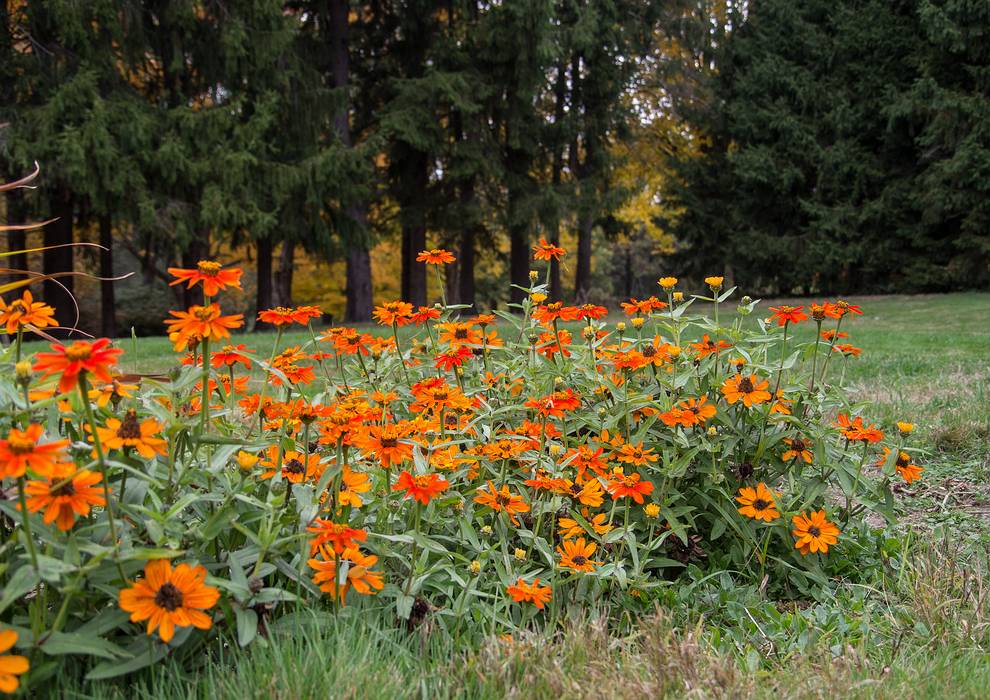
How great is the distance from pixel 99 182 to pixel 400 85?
464 cm

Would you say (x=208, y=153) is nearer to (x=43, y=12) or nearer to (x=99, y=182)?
(x=99, y=182)

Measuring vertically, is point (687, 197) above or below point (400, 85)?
below

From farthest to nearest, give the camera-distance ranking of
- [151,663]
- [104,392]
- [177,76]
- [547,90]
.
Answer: [547,90]
[177,76]
[104,392]
[151,663]

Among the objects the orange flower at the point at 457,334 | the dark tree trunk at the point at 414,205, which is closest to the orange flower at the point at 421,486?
the orange flower at the point at 457,334

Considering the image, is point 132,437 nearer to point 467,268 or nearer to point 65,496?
point 65,496

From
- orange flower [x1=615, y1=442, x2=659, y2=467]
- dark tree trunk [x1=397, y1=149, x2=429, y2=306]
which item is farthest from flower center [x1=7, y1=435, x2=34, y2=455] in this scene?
dark tree trunk [x1=397, y1=149, x2=429, y2=306]

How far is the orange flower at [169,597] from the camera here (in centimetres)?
127

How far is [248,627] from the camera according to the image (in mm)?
1396

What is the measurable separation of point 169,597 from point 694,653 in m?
0.98

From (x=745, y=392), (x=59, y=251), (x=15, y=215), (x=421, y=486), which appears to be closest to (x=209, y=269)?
(x=421, y=486)

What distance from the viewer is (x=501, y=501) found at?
196cm

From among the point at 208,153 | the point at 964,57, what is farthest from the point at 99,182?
the point at 964,57

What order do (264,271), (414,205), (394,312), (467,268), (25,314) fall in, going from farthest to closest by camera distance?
(467,268), (414,205), (264,271), (394,312), (25,314)

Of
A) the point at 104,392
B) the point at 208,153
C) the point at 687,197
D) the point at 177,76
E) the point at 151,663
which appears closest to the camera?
the point at 151,663
